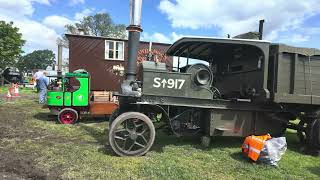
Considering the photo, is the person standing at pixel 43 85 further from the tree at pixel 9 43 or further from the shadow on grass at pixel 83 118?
the tree at pixel 9 43

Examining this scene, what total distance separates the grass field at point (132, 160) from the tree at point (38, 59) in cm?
11083

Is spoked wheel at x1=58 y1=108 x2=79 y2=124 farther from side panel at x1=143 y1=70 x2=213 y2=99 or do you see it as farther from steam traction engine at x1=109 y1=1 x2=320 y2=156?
side panel at x1=143 y1=70 x2=213 y2=99

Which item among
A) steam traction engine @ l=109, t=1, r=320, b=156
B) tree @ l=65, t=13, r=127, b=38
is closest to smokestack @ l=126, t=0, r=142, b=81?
steam traction engine @ l=109, t=1, r=320, b=156

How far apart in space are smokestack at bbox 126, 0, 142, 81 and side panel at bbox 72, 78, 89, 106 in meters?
4.35

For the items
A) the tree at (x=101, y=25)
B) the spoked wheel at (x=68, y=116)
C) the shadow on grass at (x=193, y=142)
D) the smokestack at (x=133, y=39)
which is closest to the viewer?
the smokestack at (x=133, y=39)

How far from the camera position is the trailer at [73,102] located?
10.8 metres

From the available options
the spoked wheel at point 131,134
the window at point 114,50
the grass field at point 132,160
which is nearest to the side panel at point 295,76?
the grass field at point 132,160

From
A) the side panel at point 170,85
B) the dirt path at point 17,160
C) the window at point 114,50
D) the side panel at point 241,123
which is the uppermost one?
the window at point 114,50

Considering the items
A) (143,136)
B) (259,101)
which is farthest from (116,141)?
(259,101)

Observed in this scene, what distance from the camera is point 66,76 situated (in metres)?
10.9

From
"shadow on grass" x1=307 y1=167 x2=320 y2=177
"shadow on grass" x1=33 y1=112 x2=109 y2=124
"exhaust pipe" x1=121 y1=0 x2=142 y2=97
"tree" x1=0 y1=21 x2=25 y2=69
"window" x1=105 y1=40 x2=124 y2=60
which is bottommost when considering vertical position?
"shadow on grass" x1=307 y1=167 x2=320 y2=177

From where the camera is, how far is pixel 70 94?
35.7 feet

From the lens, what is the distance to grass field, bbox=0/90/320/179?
17.8ft

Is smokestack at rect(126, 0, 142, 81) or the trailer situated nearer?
smokestack at rect(126, 0, 142, 81)
